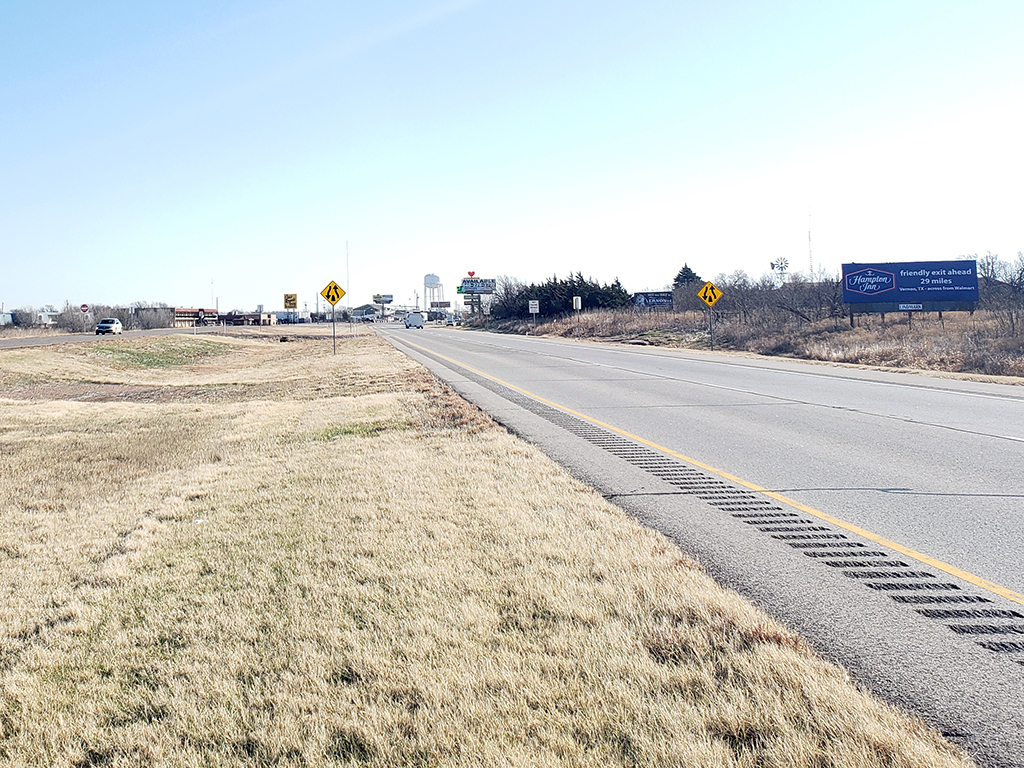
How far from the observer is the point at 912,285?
3453 cm

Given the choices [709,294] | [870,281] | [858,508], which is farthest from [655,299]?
[858,508]

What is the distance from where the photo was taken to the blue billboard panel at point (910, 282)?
1325 inches

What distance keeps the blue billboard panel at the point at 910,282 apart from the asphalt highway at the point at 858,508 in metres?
20.9

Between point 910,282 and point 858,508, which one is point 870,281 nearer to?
point 910,282

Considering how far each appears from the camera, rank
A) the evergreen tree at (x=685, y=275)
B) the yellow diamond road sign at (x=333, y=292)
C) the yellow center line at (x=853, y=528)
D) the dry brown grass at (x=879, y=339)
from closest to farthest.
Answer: the yellow center line at (x=853, y=528) → the dry brown grass at (x=879, y=339) → the yellow diamond road sign at (x=333, y=292) → the evergreen tree at (x=685, y=275)

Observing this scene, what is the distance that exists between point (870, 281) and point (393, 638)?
36.8m

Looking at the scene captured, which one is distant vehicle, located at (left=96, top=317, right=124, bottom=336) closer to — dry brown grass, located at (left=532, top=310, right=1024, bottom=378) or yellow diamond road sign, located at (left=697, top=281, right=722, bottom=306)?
dry brown grass, located at (left=532, top=310, right=1024, bottom=378)

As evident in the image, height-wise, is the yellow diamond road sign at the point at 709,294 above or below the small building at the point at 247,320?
below

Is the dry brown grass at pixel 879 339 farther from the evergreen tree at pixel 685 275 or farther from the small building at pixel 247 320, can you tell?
the small building at pixel 247 320

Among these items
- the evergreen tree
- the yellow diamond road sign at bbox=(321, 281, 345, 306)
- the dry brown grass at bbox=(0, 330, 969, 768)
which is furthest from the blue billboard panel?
the evergreen tree

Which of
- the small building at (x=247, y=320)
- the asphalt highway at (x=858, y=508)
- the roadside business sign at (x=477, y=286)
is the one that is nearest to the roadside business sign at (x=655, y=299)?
Answer: the asphalt highway at (x=858, y=508)

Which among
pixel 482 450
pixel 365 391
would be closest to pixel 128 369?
pixel 365 391

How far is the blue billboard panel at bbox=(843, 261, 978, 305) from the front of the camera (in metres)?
33.7

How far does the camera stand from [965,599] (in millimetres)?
4363
